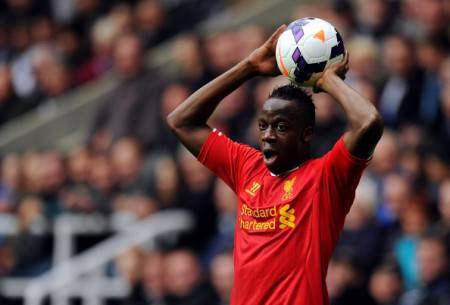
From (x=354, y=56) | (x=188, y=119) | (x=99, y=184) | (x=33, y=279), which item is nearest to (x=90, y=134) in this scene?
(x=99, y=184)

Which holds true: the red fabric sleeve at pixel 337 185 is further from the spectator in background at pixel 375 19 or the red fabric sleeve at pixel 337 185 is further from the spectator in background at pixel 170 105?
the spectator in background at pixel 170 105

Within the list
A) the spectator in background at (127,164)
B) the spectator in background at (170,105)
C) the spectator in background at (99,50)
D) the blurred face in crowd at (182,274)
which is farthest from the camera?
the spectator in background at (99,50)

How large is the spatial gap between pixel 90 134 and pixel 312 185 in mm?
8608

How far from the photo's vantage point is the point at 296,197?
596cm

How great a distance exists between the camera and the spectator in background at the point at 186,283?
10.3 metres

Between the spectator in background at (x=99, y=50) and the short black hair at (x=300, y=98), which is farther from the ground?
the short black hair at (x=300, y=98)

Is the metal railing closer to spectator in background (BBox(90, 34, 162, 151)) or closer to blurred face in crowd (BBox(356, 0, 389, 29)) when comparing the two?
spectator in background (BBox(90, 34, 162, 151))

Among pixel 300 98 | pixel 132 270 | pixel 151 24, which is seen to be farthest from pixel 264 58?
pixel 151 24

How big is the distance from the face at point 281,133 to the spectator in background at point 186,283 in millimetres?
4397

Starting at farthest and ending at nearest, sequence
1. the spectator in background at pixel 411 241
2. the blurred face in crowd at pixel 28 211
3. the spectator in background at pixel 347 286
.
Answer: the blurred face in crowd at pixel 28 211 → the spectator in background at pixel 411 241 → the spectator in background at pixel 347 286

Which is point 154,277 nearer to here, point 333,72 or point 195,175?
point 195,175

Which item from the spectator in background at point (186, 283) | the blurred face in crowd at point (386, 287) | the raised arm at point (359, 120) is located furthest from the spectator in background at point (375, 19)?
the raised arm at point (359, 120)

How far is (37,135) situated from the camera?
1603cm

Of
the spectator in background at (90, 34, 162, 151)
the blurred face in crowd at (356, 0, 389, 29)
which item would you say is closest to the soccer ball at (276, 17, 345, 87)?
the blurred face in crowd at (356, 0, 389, 29)
